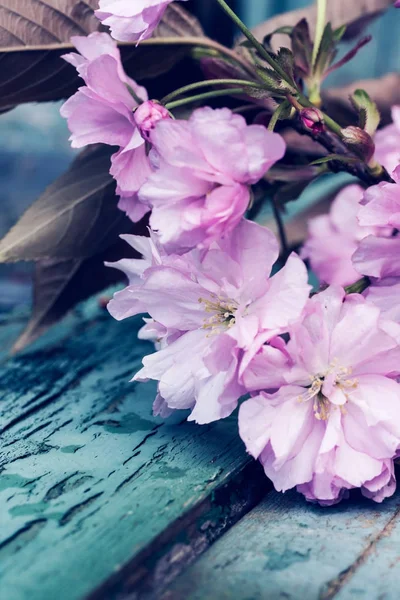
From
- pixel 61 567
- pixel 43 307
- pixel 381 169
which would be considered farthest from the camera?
pixel 43 307

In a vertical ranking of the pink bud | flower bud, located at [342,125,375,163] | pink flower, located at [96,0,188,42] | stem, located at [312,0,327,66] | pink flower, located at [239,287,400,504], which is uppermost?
pink flower, located at [96,0,188,42]

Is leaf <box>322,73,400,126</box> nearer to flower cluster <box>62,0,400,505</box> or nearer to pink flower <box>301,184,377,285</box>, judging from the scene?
pink flower <box>301,184,377,285</box>

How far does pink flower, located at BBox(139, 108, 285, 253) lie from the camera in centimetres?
36

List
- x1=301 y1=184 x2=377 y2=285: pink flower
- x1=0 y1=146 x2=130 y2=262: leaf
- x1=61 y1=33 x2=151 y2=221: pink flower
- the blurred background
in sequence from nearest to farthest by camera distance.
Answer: x1=61 y1=33 x2=151 y2=221: pink flower < x1=0 y1=146 x2=130 y2=262: leaf < x1=301 y1=184 x2=377 y2=285: pink flower < the blurred background

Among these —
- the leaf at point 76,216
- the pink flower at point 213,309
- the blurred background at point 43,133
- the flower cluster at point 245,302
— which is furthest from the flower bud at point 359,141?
the blurred background at point 43,133

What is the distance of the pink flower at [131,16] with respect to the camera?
0.44m

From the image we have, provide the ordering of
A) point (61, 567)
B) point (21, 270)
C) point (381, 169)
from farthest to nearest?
point (21, 270) < point (381, 169) < point (61, 567)

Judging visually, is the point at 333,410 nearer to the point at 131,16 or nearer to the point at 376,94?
the point at 131,16

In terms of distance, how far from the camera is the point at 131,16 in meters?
0.45

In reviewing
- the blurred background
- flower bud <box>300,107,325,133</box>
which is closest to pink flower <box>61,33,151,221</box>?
flower bud <box>300,107,325,133</box>

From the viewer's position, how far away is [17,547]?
337 mm

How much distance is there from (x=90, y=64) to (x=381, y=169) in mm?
212

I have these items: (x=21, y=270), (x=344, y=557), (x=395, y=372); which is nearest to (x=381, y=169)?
(x=395, y=372)

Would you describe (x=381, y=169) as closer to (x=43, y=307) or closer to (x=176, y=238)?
(x=176, y=238)
